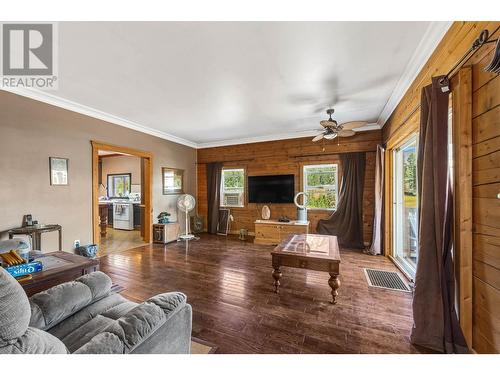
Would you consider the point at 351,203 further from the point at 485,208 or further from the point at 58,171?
the point at 58,171

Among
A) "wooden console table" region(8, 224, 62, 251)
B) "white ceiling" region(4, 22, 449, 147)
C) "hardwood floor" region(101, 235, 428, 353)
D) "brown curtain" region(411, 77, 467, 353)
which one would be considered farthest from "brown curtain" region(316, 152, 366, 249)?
"wooden console table" region(8, 224, 62, 251)

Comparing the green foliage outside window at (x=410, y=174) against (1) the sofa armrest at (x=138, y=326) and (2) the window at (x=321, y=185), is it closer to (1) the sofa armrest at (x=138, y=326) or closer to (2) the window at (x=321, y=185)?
(2) the window at (x=321, y=185)

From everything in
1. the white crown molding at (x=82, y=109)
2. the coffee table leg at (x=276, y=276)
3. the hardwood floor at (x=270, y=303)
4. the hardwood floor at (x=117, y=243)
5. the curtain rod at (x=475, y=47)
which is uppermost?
the white crown molding at (x=82, y=109)

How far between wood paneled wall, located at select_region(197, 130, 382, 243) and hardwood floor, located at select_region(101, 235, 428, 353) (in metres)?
1.42

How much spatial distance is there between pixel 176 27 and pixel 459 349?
322cm

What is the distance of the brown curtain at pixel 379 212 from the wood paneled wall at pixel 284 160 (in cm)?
41

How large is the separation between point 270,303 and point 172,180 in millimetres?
4096

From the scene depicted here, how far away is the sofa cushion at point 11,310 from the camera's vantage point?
699 millimetres

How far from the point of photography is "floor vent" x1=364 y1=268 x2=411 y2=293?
8.24 feet

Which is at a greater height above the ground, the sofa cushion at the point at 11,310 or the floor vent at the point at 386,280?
the sofa cushion at the point at 11,310

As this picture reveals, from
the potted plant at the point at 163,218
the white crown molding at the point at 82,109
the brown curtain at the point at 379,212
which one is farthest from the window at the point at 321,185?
the white crown molding at the point at 82,109

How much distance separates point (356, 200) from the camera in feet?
14.1

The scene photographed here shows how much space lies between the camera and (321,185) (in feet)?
15.7

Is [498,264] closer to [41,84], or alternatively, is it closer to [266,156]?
[266,156]
